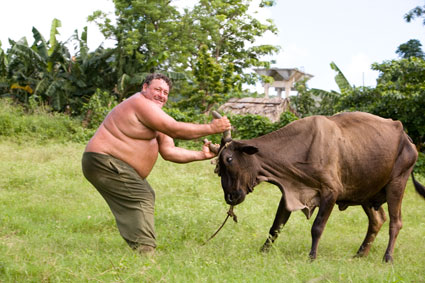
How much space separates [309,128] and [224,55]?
24143mm

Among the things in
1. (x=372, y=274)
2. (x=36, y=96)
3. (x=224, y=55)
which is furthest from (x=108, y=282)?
(x=224, y=55)

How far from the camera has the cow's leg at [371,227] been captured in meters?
6.47

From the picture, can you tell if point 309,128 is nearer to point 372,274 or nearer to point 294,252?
point 294,252

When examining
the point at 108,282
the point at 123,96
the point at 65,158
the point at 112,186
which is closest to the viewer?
the point at 108,282

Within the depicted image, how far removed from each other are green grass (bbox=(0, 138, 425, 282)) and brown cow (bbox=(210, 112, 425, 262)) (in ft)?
1.80

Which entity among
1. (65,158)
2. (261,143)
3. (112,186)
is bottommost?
(65,158)

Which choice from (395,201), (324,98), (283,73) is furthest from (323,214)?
(283,73)

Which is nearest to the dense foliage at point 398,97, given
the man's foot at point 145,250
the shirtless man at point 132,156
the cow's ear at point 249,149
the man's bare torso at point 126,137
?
the cow's ear at point 249,149

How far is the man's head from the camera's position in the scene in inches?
212

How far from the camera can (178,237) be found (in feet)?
20.7

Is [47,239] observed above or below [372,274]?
below

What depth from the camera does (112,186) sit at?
520cm

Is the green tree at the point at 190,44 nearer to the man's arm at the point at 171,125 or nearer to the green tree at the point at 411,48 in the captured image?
the green tree at the point at 411,48

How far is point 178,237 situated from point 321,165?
6.25 ft
